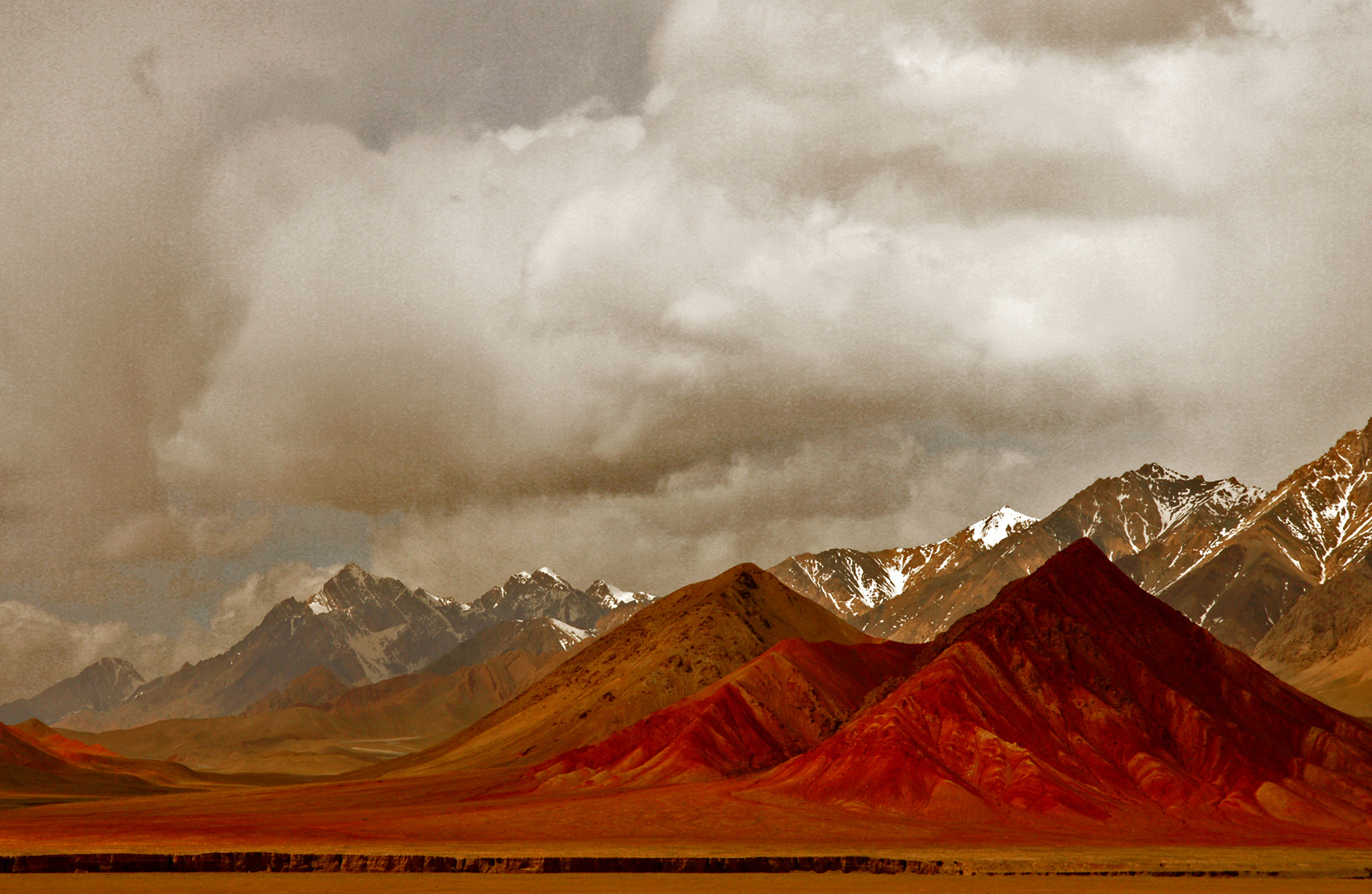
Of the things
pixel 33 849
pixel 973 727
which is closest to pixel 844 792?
pixel 973 727

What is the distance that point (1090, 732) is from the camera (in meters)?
126

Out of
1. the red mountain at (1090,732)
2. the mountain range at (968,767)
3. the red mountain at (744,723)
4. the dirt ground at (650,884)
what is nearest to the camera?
the dirt ground at (650,884)

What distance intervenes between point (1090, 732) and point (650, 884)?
2659 inches

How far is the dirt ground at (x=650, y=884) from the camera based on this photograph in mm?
69625

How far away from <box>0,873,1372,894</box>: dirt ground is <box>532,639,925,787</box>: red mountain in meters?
61.5

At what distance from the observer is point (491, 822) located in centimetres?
11500

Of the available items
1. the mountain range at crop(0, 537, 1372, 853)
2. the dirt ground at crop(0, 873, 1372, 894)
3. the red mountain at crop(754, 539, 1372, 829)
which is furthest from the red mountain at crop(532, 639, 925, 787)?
the dirt ground at crop(0, 873, 1372, 894)

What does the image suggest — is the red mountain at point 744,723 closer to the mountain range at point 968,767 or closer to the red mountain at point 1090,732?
the mountain range at point 968,767

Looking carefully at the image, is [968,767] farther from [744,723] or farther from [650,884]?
[650,884]

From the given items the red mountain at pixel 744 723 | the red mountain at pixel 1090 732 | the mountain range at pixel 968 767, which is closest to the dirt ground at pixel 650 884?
the mountain range at pixel 968 767

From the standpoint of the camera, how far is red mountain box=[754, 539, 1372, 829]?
114 metres

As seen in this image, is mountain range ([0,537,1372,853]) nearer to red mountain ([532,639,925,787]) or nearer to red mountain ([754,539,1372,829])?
red mountain ([754,539,1372,829])

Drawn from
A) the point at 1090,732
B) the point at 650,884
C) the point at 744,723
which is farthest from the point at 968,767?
the point at 650,884

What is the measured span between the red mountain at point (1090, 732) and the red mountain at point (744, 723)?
1705cm
